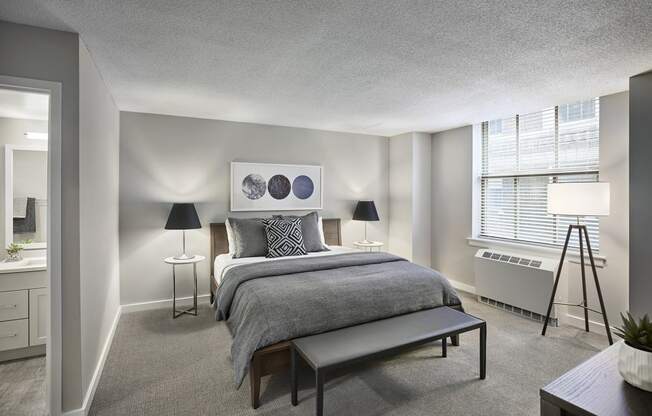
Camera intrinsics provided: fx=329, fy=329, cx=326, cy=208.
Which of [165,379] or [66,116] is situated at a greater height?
[66,116]

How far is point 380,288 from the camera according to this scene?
266 cm

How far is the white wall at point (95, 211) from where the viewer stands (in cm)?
205

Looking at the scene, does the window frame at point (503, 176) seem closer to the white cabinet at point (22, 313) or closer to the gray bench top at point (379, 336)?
the gray bench top at point (379, 336)

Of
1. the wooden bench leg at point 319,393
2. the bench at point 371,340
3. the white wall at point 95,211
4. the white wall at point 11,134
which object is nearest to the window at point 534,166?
the bench at point 371,340

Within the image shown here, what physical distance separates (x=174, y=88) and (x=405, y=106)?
234 centimetres

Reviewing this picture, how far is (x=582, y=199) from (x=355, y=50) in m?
2.42

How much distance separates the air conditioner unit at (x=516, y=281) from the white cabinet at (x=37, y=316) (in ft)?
14.9

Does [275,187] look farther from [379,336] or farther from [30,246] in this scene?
[379,336]

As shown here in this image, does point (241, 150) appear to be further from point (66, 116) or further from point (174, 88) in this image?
point (66, 116)

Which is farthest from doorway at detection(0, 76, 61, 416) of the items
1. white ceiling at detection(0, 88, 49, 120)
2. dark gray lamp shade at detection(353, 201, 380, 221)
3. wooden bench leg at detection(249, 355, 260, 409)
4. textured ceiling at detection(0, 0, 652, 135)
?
dark gray lamp shade at detection(353, 201, 380, 221)

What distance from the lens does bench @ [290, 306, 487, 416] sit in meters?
1.94

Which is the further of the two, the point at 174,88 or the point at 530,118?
the point at 530,118

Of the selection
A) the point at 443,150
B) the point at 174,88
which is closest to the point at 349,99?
the point at 174,88

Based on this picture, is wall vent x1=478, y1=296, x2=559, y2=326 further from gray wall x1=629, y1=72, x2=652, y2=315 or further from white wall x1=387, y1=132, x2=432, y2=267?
white wall x1=387, y1=132, x2=432, y2=267
